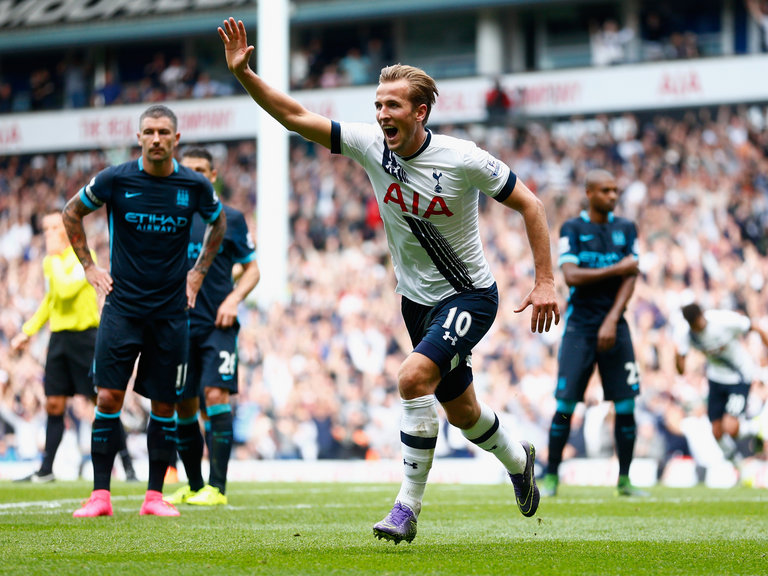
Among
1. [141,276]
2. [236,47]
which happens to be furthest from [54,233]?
[236,47]

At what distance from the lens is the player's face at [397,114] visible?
18.3 ft

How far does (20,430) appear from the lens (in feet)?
61.1

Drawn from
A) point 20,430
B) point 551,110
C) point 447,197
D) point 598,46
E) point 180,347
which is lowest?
point 20,430

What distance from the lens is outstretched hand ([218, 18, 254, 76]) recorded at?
5.62 metres

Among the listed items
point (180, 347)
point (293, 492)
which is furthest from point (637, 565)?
point (293, 492)

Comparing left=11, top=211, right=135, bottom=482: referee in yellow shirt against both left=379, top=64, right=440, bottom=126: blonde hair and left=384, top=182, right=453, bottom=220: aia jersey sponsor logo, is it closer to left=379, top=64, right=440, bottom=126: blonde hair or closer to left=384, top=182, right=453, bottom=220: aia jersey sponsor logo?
left=384, top=182, right=453, bottom=220: aia jersey sponsor logo

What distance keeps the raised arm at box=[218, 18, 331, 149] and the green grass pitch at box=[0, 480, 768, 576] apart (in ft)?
6.47

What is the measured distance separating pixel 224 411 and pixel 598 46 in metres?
20.4

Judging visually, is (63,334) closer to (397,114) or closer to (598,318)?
(598,318)

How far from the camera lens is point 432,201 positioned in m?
5.74

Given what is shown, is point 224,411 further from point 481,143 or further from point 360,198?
point 481,143

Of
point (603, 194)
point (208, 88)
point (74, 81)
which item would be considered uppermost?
point (74, 81)

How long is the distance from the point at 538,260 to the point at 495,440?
44.0 inches

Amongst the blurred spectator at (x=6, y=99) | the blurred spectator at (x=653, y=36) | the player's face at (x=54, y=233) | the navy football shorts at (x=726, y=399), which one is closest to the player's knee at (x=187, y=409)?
the player's face at (x=54, y=233)
